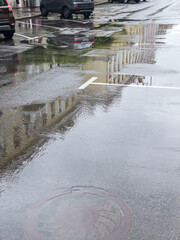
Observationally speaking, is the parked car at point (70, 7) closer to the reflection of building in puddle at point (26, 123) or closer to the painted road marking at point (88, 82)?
the painted road marking at point (88, 82)

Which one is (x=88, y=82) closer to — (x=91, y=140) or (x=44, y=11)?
(x=91, y=140)

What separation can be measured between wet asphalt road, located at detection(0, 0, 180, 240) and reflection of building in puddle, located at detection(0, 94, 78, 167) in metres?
0.02

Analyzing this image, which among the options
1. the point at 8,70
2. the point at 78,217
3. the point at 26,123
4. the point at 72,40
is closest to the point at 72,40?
the point at 72,40

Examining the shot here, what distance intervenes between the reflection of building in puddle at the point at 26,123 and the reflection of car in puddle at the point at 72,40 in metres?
7.12

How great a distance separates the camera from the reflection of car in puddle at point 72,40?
1484 centimetres

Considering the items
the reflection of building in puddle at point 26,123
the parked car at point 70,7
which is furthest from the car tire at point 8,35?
the reflection of building in puddle at point 26,123

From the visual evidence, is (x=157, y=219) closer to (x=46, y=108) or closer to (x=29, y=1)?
(x=46, y=108)

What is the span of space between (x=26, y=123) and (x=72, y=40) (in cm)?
1037

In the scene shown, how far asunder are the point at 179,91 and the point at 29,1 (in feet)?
109

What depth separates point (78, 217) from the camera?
384 cm

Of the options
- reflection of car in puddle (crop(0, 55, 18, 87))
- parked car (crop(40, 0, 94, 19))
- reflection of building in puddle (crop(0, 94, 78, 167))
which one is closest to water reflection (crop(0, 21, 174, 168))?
→ reflection of building in puddle (crop(0, 94, 78, 167))

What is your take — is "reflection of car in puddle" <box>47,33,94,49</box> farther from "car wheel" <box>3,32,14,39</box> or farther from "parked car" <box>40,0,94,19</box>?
"parked car" <box>40,0,94,19</box>

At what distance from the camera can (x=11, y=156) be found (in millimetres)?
5305

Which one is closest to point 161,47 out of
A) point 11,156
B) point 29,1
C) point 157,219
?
point 11,156
